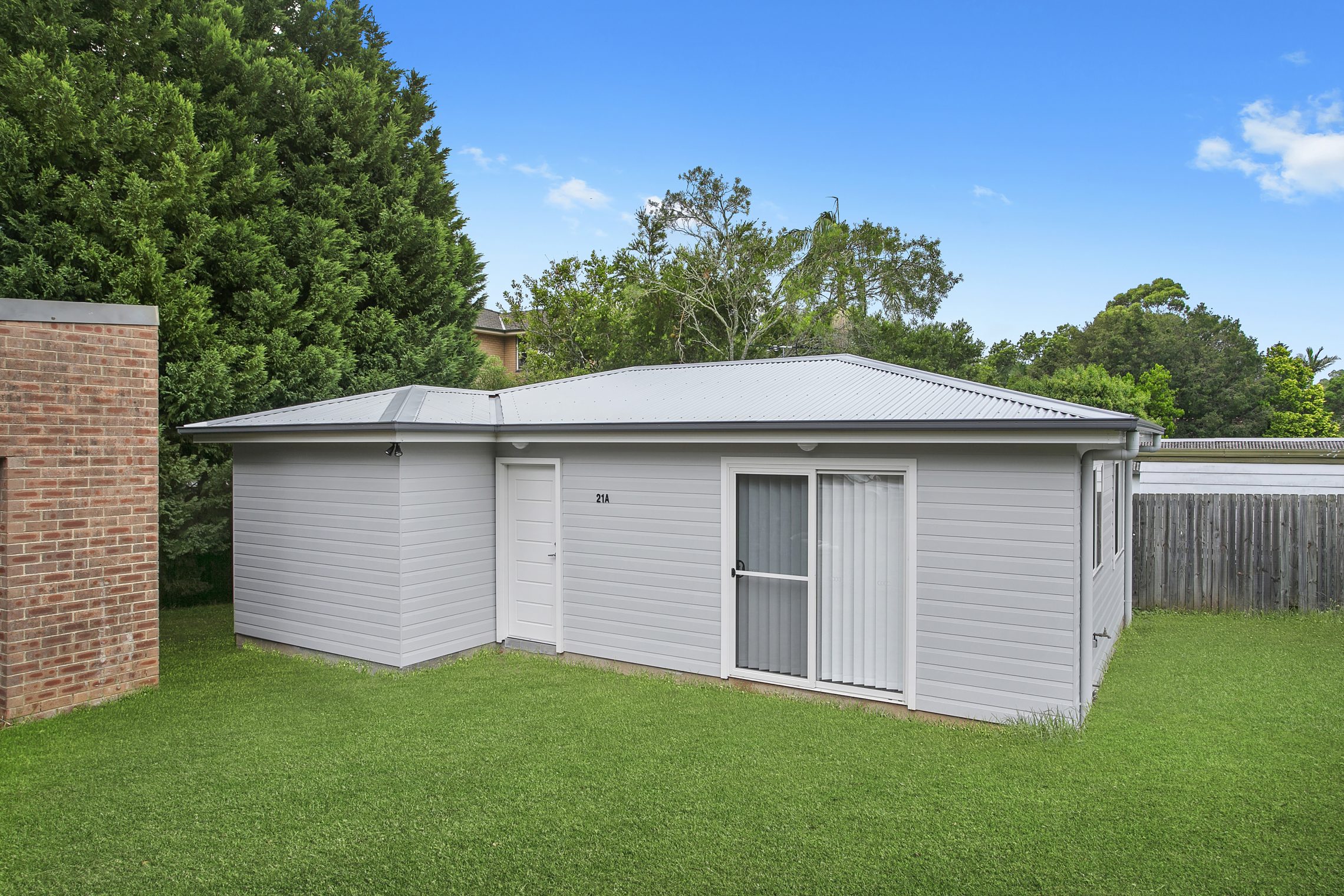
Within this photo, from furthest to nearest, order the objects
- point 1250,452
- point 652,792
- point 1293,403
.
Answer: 1. point 1293,403
2. point 1250,452
3. point 652,792

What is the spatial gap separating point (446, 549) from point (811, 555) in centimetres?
363

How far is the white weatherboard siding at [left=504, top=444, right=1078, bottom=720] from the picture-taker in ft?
19.0

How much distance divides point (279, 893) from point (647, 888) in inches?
68.3

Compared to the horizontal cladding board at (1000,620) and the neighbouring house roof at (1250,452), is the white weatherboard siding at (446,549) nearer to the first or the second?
the horizontal cladding board at (1000,620)

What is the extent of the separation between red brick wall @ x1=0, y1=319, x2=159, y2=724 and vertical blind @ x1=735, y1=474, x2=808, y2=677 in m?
5.07

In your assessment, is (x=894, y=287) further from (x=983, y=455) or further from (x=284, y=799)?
(x=284, y=799)

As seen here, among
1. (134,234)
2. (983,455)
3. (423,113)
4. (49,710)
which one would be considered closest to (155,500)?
(49,710)

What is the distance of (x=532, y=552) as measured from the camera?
27.5 ft

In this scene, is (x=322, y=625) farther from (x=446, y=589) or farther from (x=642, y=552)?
(x=642, y=552)

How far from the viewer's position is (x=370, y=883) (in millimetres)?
3885

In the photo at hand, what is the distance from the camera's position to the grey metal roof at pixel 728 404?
607 centimetres

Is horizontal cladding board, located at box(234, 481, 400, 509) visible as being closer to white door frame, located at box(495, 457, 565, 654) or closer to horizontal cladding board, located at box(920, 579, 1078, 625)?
white door frame, located at box(495, 457, 565, 654)

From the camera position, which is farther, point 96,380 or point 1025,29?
point 1025,29

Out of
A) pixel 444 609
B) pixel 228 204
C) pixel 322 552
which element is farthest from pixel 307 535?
pixel 228 204
